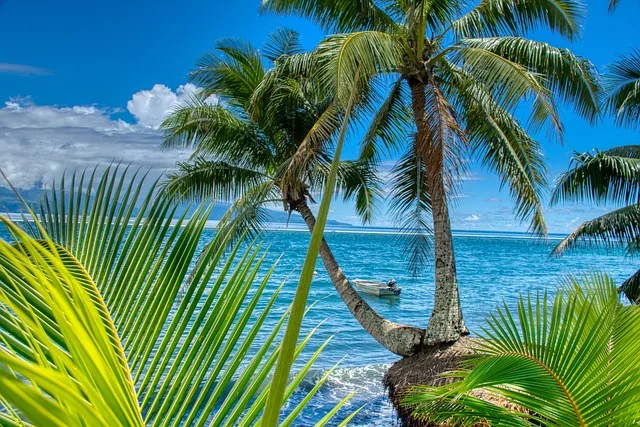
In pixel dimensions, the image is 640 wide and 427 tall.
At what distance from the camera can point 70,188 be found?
1.75 m

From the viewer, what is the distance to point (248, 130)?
12.9 metres

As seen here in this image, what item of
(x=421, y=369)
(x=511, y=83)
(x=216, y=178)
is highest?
(x=511, y=83)

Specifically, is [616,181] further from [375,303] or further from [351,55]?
[375,303]

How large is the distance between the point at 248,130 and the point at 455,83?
4.79 m

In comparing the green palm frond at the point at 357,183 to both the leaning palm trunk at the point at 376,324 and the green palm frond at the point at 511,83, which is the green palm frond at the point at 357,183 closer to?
the leaning palm trunk at the point at 376,324

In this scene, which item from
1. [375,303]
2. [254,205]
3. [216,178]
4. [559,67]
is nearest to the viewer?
[559,67]

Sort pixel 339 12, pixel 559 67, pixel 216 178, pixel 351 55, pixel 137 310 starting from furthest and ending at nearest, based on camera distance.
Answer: pixel 216 178, pixel 339 12, pixel 559 67, pixel 351 55, pixel 137 310

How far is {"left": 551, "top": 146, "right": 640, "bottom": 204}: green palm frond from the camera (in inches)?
408

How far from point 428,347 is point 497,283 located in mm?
34674

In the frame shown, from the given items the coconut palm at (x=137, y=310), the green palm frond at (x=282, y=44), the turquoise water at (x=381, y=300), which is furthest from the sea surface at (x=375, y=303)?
the green palm frond at (x=282, y=44)

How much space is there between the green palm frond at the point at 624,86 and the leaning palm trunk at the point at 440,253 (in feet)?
16.7

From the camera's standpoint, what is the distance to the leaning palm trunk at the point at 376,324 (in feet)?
34.1

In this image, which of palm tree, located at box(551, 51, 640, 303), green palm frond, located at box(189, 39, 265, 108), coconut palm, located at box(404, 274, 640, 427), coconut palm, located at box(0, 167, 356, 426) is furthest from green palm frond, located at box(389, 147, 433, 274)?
coconut palm, located at box(0, 167, 356, 426)

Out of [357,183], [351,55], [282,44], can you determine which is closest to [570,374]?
[351,55]
